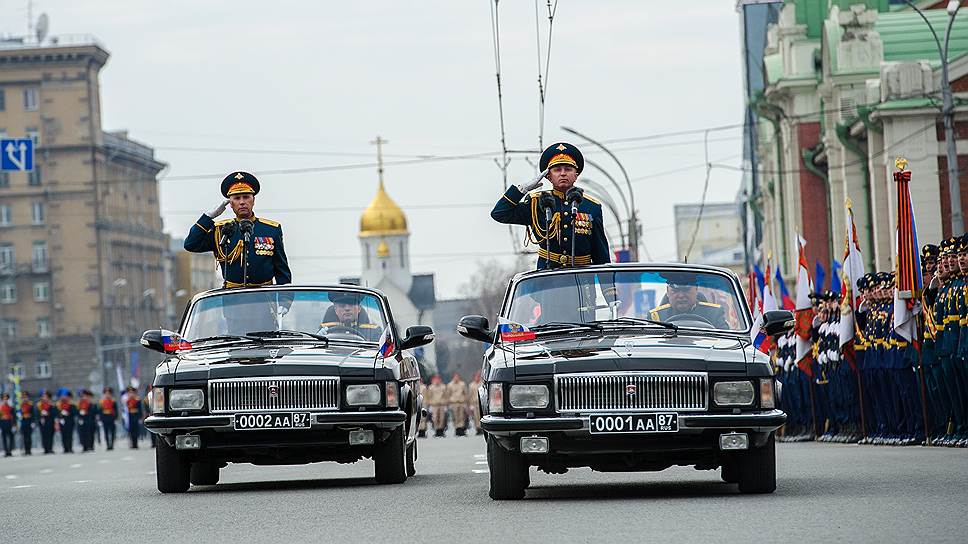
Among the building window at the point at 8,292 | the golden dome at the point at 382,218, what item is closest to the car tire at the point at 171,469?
the building window at the point at 8,292

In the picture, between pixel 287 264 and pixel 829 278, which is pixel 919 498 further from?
pixel 829 278

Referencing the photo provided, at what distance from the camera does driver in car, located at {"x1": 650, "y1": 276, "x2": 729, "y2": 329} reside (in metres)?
14.2

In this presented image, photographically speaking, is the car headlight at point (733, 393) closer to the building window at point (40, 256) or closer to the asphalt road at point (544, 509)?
the asphalt road at point (544, 509)

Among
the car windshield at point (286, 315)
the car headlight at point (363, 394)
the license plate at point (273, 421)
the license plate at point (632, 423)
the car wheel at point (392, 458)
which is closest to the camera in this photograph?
the license plate at point (632, 423)

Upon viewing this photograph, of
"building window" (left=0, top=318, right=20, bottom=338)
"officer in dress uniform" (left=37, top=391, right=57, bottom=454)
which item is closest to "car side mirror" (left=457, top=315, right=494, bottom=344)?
"officer in dress uniform" (left=37, top=391, right=57, bottom=454)

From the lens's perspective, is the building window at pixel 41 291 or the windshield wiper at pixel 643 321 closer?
the windshield wiper at pixel 643 321

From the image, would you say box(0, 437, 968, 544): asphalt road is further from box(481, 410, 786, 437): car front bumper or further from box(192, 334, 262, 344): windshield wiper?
box(192, 334, 262, 344): windshield wiper

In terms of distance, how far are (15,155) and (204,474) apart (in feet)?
91.1

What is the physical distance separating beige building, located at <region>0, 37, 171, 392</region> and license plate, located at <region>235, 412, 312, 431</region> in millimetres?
117292

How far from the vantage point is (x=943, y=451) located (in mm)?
20734

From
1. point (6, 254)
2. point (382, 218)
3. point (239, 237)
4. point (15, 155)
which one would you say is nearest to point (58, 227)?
point (6, 254)

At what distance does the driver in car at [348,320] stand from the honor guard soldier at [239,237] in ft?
3.87

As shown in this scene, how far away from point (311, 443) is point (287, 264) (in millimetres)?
2949

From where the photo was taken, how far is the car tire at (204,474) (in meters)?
17.6
